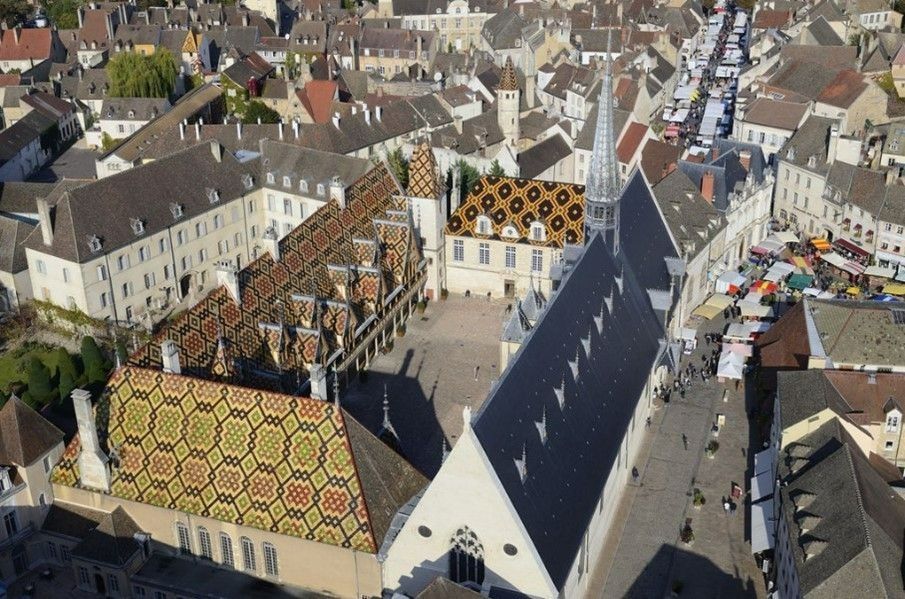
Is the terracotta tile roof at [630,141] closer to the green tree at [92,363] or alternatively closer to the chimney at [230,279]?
the chimney at [230,279]

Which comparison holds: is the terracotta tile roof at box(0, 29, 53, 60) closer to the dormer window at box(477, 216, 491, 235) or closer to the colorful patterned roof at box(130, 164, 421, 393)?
the colorful patterned roof at box(130, 164, 421, 393)

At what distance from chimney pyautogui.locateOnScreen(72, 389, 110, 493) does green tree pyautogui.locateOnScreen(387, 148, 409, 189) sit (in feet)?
144

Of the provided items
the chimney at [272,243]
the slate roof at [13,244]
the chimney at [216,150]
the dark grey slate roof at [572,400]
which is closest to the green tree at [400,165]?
the chimney at [216,150]

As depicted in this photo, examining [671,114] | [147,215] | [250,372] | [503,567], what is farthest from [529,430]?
[671,114]

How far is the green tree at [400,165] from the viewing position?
88.4 metres

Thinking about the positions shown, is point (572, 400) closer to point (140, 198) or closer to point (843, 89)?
point (140, 198)

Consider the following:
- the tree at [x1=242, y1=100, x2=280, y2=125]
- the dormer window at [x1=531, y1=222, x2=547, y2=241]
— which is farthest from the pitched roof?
the tree at [x1=242, y1=100, x2=280, y2=125]

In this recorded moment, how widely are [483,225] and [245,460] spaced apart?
37973 millimetres

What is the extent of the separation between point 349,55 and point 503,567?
121334 millimetres

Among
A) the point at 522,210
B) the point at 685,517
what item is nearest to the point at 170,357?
the point at 685,517

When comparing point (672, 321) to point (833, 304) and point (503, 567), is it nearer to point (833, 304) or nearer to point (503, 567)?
point (833, 304)

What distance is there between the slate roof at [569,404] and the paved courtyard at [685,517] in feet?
17.5

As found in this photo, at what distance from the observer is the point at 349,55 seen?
152 metres

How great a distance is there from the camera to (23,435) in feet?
163
